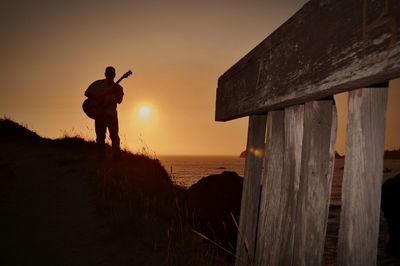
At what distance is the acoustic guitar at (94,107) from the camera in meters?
10.5

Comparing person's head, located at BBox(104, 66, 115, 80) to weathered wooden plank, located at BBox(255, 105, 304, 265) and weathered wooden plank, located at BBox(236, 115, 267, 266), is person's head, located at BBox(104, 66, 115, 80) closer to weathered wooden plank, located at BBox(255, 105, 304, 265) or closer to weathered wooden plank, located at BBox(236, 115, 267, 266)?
weathered wooden plank, located at BBox(236, 115, 267, 266)

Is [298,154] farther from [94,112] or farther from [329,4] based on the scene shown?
[94,112]

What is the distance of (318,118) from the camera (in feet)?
4.26

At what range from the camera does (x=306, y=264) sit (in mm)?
1263

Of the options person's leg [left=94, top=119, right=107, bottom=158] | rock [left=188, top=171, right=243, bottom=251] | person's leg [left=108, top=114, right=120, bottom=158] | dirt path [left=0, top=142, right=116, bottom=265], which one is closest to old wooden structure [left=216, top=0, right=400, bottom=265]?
dirt path [left=0, top=142, right=116, bottom=265]

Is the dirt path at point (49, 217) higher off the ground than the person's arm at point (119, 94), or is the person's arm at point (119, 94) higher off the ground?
the person's arm at point (119, 94)

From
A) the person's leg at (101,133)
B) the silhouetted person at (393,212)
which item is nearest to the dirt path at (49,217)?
the person's leg at (101,133)

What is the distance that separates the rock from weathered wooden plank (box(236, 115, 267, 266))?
554 centimetres

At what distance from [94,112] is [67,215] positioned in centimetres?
408

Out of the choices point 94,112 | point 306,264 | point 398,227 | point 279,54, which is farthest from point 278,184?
point 398,227

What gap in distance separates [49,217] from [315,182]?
7104 mm

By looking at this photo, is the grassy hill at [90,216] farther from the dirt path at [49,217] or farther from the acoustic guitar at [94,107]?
the acoustic guitar at [94,107]

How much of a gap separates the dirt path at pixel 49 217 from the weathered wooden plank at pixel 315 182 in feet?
15.5

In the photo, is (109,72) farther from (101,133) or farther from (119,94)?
(101,133)
